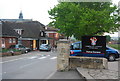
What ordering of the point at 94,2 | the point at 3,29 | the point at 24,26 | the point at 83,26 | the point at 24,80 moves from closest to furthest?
the point at 24,80
the point at 83,26
the point at 94,2
the point at 3,29
the point at 24,26

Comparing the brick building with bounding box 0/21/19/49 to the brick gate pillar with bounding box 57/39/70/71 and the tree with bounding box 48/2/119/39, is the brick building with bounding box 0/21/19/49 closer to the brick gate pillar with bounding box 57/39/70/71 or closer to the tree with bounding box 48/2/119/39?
the tree with bounding box 48/2/119/39

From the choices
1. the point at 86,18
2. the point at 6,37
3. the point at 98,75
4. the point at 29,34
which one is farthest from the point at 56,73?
the point at 29,34

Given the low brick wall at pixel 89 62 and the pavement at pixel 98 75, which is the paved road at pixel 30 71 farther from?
the low brick wall at pixel 89 62

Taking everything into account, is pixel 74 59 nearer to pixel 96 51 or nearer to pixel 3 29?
pixel 96 51

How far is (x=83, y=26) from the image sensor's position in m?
22.0

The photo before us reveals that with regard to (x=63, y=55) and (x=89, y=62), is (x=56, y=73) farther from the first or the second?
(x=89, y=62)

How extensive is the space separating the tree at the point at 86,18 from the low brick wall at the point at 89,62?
32.4ft

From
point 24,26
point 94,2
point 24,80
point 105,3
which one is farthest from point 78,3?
point 24,26

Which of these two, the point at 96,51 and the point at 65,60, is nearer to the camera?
the point at 65,60

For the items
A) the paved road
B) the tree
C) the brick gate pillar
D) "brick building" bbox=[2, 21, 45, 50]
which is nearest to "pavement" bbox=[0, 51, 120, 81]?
the paved road

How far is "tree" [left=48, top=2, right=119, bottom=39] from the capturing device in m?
22.5

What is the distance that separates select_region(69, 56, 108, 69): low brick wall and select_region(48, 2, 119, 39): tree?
9.86m

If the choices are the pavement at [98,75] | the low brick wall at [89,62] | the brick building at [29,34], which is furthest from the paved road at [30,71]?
the brick building at [29,34]

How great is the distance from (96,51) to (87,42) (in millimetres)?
798
